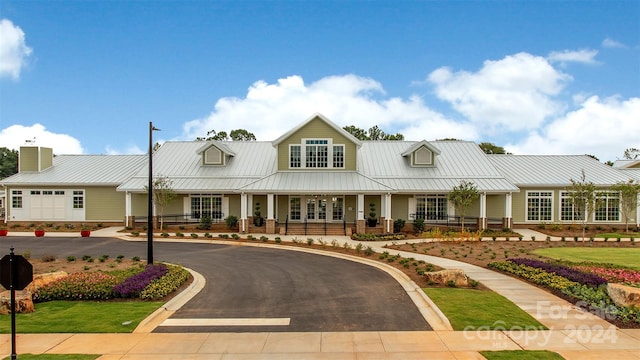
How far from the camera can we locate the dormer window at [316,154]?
32.4m

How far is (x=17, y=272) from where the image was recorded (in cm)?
766

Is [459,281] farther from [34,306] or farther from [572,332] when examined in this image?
[34,306]

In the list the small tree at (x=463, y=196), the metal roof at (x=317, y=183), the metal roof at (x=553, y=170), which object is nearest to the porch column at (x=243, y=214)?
the metal roof at (x=317, y=183)

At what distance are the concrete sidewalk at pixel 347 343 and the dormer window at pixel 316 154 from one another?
23.3 m

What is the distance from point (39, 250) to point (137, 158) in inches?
697

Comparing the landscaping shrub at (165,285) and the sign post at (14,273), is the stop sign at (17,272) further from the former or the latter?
the landscaping shrub at (165,285)

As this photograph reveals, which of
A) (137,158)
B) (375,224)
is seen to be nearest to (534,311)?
(375,224)

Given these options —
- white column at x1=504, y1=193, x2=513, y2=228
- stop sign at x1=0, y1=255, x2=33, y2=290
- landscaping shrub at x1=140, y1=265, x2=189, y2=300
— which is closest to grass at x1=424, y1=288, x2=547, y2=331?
landscaping shrub at x1=140, y1=265, x2=189, y2=300

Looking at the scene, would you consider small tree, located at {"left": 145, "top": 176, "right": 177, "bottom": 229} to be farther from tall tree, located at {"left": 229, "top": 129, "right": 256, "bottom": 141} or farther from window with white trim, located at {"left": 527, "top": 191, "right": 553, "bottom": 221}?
tall tree, located at {"left": 229, "top": 129, "right": 256, "bottom": 141}

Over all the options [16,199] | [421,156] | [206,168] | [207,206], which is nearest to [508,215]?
[421,156]

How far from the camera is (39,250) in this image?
21812mm

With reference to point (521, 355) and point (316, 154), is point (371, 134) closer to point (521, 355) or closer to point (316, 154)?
point (316, 154)

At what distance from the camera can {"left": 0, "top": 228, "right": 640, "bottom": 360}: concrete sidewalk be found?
323 inches

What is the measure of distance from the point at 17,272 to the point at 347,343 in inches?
271
